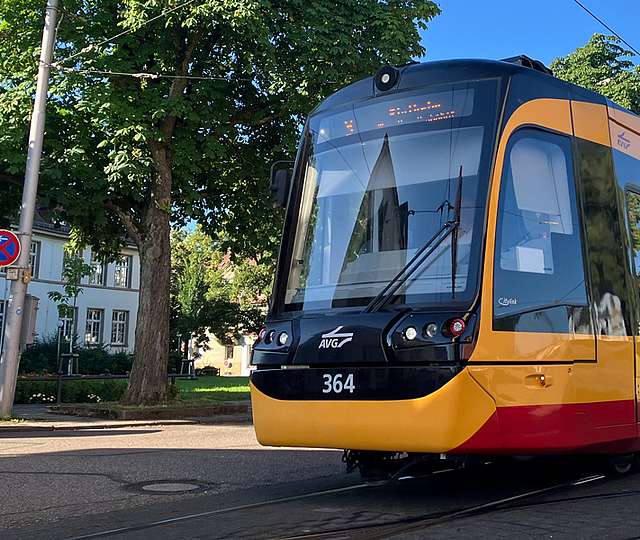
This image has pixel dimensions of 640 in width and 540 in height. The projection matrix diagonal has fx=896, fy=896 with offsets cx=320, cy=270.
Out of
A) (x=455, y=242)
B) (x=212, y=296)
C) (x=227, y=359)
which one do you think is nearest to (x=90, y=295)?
(x=212, y=296)

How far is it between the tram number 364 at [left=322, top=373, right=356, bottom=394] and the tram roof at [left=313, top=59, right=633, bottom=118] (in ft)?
8.19

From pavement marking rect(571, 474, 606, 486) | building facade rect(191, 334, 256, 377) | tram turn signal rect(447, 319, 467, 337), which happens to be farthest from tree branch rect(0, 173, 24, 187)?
building facade rect(191, 334, 256, 377)

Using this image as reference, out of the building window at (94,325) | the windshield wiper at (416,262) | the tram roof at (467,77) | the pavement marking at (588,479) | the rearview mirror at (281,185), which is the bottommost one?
the pavement marking at (588,479)

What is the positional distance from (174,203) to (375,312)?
50.8 ft

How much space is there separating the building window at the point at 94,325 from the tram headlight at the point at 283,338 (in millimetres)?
47035

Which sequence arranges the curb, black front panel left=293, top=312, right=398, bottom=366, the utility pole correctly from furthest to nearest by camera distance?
the utility pole < the curb < black front panel left=293, top=312, right=398, bottom=366

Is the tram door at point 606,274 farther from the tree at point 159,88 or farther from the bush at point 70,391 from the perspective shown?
the bush at point 70,391

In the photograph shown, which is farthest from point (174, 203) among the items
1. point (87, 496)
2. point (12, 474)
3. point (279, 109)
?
point (87, 496)

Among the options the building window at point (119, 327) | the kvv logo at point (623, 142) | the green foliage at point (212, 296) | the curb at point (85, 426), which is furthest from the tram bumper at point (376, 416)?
the building window at point (119, 327)

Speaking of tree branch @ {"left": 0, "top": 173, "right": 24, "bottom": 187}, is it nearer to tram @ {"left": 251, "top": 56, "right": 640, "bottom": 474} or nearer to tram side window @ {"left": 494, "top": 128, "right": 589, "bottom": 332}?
tram @ {"left": 251, "top": 56, "right": 640, "bottom": 474}

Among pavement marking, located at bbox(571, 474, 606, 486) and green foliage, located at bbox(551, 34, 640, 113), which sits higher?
green foliage, located at bbox(551, 34, 640, 113)

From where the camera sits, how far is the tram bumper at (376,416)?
623 cm

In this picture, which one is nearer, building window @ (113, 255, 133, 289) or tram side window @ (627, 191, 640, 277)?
tram side window @ (627, 191, 640, 277)

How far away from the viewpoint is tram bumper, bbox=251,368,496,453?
6.23m
